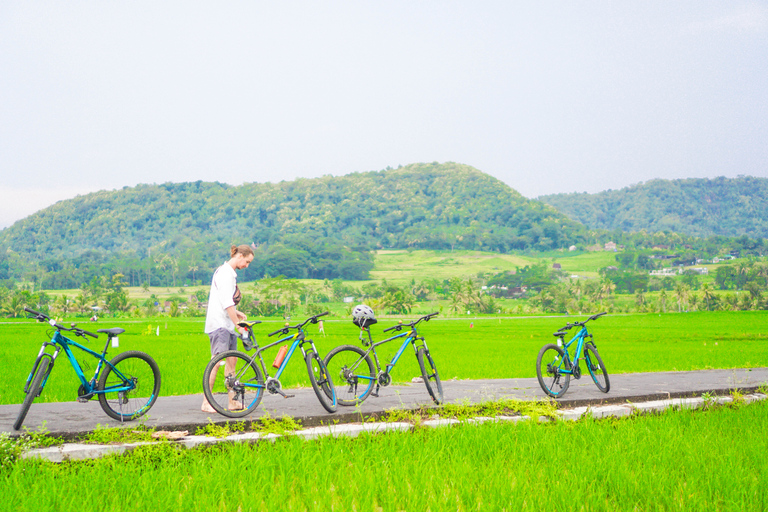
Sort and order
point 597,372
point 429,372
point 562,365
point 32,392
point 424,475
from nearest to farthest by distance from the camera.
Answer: point 424,475 → point 32,392 → point 429,372 → point 562,365 → point 597,372

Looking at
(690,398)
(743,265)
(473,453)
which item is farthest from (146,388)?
(743,265)

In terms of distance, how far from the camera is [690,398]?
9.15 metres

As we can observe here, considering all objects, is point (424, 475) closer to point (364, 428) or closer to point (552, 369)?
point (364, 428)

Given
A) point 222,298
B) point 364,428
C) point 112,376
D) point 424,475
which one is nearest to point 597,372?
point 364,428

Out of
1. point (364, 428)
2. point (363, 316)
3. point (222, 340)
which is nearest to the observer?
point (364, 428)

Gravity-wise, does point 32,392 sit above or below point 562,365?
above

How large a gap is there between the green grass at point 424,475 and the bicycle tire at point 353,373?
1.37 metres

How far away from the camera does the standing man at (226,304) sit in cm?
742

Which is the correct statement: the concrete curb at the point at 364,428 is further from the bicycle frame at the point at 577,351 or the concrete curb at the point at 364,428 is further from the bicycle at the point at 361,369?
the bicycle at the point at 361,369

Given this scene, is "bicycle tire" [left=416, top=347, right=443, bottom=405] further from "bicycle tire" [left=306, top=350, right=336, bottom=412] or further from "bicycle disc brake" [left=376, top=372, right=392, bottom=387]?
"bicycle tire" [left=306, top=350, right=336, bottom=412]

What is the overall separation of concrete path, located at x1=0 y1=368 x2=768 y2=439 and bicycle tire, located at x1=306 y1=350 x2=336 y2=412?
142 millimetres

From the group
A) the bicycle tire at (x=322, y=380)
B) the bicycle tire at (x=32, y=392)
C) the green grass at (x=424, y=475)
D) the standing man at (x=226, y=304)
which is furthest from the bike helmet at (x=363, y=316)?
the bicycle tire at (x=32, y=392)

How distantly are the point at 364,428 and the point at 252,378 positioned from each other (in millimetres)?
1446

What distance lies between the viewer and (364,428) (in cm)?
658
